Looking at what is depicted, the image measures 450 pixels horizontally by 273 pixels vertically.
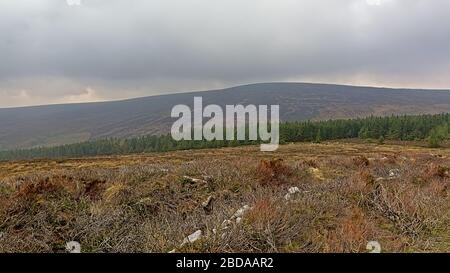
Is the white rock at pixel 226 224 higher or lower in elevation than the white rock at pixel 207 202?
higher

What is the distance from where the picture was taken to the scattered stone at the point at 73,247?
20.9ft

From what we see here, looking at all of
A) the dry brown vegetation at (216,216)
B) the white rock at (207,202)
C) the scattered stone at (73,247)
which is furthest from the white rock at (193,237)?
the white rock at (207,202)

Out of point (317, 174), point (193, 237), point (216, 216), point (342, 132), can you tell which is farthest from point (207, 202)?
point (342, 132)

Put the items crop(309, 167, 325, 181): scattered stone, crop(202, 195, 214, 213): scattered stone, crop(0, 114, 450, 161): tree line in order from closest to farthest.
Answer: crop(202, 195, 214, 213): scattered stone < crop(309, 167, 325, 181): scattered stone < crop(0, 114, 450, 161): tree line

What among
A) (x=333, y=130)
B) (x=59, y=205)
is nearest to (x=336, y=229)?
(x=59, y=205)

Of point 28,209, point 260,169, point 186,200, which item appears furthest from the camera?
point 260,169

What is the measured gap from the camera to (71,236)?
6.87 metres

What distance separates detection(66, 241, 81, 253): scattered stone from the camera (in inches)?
251

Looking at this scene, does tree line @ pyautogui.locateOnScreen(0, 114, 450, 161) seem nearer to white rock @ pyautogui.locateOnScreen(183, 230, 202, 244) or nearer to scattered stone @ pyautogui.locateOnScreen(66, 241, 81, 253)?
scattered stone @ pyautogui.locateOnScreen(66, 241, 81, 253)

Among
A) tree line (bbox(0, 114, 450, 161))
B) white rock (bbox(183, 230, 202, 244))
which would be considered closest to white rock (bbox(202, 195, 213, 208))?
white rock (bbox(183, 230, 202, 244))

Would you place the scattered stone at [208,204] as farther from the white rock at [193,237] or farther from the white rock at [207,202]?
the white rock at [193,237]
